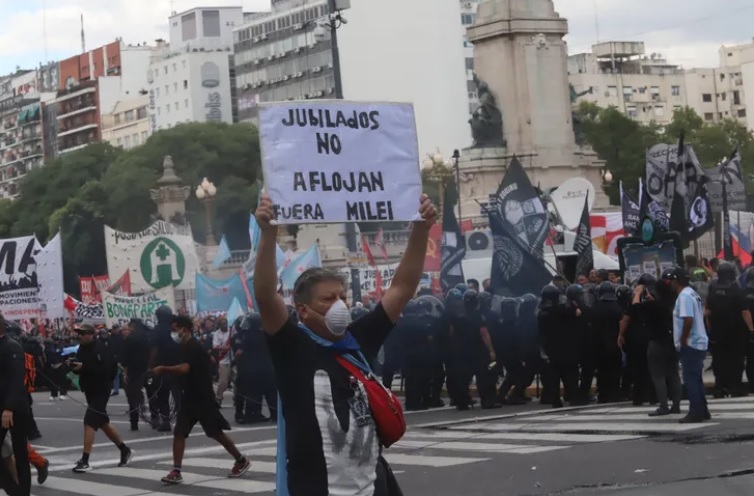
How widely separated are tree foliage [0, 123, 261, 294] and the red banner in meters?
36.7

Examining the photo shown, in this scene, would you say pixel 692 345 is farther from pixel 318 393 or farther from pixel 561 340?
pixel 318 393

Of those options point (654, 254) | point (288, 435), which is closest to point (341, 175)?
point (288, 435)

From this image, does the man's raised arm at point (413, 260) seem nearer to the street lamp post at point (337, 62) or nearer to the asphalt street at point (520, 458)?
the asphalt street at point (520, 458)

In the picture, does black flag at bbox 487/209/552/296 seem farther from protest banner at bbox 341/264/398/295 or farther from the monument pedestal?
the monument pedestal

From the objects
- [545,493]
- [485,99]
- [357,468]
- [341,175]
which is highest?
[485,99]

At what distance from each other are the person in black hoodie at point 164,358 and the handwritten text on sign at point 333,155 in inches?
333

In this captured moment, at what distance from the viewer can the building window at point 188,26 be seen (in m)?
147

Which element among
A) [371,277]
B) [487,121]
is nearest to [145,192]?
[487,121]

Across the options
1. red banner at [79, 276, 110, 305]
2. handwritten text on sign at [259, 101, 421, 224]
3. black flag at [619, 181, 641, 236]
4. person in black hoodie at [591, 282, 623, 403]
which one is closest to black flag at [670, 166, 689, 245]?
black flag at [619, 181, 641, 236]

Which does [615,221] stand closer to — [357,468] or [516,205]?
[516,205]

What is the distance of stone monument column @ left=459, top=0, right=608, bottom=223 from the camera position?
45.5m

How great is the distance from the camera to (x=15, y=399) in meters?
13.0

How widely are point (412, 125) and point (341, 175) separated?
49 centimetres

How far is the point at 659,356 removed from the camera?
680 inches
